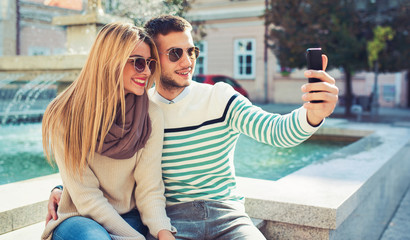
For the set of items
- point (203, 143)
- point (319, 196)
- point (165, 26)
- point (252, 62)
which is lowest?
point (319, 196)

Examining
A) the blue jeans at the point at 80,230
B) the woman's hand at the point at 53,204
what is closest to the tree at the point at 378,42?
the woman's hand at the point at 53,204

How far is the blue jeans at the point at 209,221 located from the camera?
225cm

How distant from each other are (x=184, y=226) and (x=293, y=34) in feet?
41.3

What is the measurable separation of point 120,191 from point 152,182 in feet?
0.54

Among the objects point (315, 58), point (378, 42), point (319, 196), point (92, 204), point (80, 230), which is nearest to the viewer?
point (315, 58)

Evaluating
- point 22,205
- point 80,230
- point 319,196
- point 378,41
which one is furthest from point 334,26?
point 80,230

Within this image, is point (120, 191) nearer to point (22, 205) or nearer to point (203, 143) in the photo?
point (203, 143)

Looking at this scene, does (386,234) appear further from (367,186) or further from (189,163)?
(189,163)

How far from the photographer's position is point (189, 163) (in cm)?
234

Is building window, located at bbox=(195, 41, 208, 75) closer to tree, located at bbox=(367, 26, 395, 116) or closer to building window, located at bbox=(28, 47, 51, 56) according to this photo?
building window, located at bbox=(28, 47, 51, 56)

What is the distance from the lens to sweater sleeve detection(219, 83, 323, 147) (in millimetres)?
1991

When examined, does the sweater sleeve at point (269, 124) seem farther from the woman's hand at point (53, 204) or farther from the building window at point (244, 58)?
the building window at point (244, 58)

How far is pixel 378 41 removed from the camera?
505 inches

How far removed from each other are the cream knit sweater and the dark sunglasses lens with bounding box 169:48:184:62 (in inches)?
11.1
